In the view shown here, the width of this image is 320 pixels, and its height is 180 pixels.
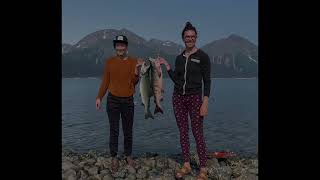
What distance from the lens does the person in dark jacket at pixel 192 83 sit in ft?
30.3

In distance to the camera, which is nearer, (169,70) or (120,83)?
(169,70)

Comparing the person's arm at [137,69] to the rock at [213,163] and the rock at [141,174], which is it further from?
the rock at [213,163]

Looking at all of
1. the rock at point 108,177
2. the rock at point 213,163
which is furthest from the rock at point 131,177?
the rock at point 213,163

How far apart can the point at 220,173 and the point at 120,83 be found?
310cm

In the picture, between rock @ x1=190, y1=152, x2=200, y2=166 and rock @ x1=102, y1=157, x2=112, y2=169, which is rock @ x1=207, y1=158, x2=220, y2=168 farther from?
rock @ x1=102, y1=157, x2=112, y2=169

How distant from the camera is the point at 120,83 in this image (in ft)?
32.9

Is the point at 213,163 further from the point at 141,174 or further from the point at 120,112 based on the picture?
the point at 120,112

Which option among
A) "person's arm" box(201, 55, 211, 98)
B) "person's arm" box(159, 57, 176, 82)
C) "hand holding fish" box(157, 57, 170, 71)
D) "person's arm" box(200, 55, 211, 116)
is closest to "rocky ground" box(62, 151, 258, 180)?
"person's arm" box(200, 55, 211, 116)

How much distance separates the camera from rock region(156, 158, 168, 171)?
11422 millimetres

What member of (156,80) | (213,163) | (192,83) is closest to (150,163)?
(213,163)
